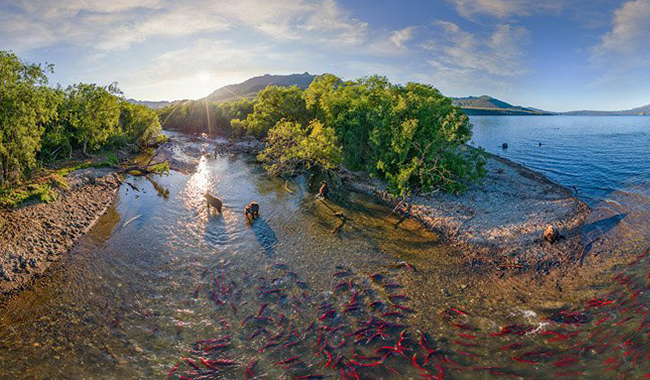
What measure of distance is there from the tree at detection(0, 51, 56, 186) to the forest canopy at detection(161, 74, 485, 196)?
79.6 feet

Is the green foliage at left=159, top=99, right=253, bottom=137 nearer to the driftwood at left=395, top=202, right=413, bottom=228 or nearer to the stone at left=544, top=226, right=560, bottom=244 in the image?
the driftwood at left=395, top=202, right=413, bottom=228

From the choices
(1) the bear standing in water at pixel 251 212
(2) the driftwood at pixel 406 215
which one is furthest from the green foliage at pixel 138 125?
(2) the driftwood at pixel 406 215

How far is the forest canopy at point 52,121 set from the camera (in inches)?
977

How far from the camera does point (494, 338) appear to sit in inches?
575

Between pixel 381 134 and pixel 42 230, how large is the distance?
110 feet

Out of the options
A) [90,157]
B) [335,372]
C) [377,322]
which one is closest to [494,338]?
[377,322]

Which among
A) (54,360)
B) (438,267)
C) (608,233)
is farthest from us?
(608,233)

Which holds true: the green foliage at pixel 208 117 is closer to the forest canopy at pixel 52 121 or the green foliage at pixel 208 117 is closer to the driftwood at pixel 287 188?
the forest canopy at pixel 52 121

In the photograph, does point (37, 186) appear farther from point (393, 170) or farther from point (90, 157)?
point (393, 170)

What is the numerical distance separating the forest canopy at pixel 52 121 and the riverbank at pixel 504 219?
35.7 m

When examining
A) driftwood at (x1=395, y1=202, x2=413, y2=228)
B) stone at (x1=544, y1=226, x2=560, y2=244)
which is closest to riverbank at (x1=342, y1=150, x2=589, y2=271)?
driftwood at (x1=395, y1=202, x2=413, y2=228)

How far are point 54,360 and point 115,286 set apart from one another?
587cm

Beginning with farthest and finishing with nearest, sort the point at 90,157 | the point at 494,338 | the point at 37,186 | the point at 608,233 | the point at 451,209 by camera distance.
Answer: the point at 90,157 → the point at 451,209 → the point at 37,186 → the point at 608,233 → the point at 494,338

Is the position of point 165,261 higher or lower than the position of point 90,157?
lower
